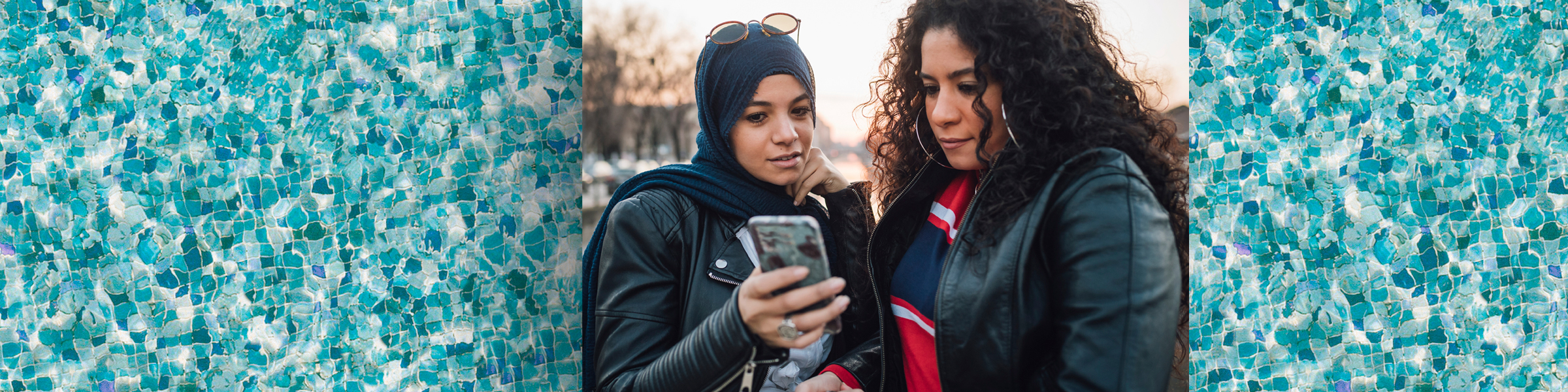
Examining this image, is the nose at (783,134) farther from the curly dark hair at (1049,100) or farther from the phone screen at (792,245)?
the phone screen at (792,245)

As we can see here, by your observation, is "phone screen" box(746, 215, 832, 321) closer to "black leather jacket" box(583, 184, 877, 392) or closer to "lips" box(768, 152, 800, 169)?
"black leather jacket" box(583, 184, 877, 392)

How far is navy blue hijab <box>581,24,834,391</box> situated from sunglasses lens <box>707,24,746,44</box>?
0.02 meters

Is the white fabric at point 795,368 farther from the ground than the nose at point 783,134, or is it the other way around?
the nose at point 783,134

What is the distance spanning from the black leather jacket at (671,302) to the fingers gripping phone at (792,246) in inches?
6.5

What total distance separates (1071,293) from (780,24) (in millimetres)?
1037

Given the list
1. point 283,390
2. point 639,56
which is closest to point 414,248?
point 283,390

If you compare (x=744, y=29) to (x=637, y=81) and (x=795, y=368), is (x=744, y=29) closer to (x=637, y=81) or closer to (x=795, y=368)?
(x=795, y=368)

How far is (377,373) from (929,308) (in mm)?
1511

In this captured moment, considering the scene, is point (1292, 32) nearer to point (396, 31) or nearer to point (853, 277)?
point (853, 277)

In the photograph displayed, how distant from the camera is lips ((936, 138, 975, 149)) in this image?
184 centimetres

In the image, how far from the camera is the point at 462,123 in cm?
210

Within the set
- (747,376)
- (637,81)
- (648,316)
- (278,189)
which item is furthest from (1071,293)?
(637,81)

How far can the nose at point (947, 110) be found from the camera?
181 cm

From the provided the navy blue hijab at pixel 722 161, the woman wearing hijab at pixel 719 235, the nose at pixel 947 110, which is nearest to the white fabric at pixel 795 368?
the woman wearing hijab at pixel 719 235
